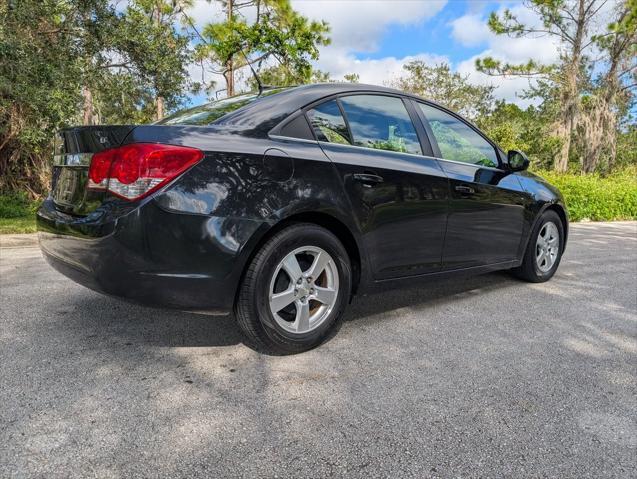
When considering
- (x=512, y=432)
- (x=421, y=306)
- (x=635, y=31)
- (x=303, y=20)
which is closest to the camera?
(x=512, y=432)

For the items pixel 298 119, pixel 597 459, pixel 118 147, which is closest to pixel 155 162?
pixel 118 147

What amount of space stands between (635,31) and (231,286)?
1132 inches

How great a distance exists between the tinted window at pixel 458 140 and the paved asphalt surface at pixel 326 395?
1.20 meters

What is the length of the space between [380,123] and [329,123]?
468 mm

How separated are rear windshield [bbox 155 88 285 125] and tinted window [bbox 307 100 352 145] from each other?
1.08 feet

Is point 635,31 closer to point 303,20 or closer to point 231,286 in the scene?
point 303,20

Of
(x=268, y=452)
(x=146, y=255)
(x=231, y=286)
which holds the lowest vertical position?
(x=268, y=452)

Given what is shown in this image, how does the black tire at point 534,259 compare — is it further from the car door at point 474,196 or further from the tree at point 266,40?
the tree at point 266,40

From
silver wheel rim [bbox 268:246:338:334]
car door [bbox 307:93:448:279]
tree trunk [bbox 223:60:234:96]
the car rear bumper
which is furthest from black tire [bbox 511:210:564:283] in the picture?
tree trunk [bbox 223:60:234:96]

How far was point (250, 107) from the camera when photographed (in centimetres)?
288

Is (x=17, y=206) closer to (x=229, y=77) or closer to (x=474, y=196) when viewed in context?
(x=229, y=77)

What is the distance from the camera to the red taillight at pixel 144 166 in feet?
7.72

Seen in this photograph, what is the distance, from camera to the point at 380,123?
3.35 meters

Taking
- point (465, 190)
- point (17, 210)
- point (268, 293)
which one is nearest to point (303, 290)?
point (268, 293)
